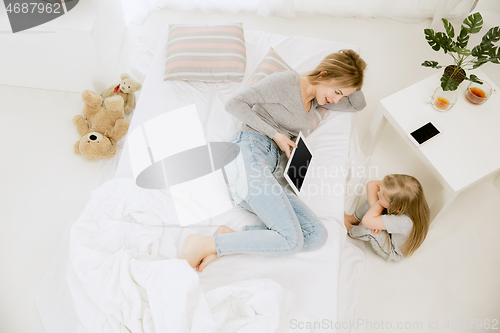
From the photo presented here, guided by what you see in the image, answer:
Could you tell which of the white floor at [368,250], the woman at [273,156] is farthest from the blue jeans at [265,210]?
the white floor at [368,250]

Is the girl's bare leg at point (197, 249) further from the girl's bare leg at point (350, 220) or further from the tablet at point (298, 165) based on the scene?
the girl's bare leg at point (350, 220)

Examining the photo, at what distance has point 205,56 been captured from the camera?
1.92 meters

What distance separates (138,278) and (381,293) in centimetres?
111

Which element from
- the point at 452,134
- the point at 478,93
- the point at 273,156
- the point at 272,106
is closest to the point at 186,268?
the point at 273,156

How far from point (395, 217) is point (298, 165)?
1.55ft

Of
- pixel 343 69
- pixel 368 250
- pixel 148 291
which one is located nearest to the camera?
pixel 148 291

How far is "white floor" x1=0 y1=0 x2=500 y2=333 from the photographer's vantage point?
1.70 meters

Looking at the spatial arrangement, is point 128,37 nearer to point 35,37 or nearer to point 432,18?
point 35,37

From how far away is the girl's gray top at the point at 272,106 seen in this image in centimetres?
159

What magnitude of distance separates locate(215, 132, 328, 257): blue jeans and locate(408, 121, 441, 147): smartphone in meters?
0.63

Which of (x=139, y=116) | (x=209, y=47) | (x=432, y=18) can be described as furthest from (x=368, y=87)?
(x=139, y=116)

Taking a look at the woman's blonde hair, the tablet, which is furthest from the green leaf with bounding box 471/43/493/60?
the tablet

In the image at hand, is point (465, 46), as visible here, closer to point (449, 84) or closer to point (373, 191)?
point (449, 84)

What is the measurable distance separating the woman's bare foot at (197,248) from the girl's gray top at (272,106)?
519 millimetres
